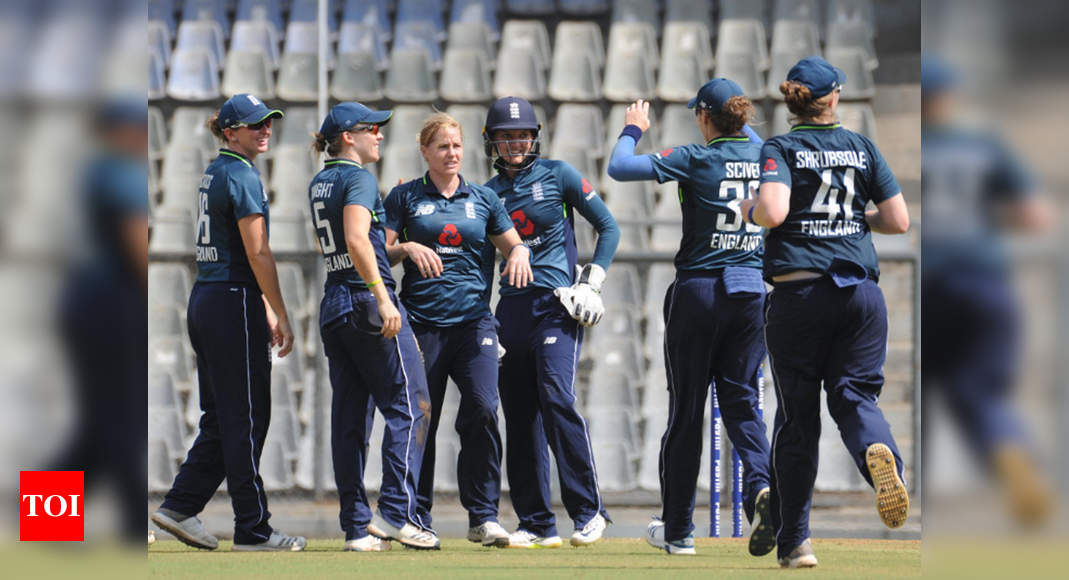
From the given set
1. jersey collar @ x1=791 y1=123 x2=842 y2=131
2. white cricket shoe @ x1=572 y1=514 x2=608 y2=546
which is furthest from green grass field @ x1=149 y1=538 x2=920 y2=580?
Answer: jersey collar @ x1=791 y1=123 x2=842 y2=131

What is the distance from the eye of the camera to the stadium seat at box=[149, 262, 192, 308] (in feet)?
25.5

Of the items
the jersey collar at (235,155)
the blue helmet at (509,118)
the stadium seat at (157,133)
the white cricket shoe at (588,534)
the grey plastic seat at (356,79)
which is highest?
the grey plastic seat at (356,79)

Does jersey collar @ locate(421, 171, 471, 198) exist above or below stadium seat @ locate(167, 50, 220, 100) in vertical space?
below

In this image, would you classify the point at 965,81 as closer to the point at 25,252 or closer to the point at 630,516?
the point at 25,252

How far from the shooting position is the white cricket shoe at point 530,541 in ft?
17.8

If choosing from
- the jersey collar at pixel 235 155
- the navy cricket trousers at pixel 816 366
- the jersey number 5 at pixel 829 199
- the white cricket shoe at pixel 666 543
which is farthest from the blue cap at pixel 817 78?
the jersey collar at pixel 235 155

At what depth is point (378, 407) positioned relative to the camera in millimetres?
5016

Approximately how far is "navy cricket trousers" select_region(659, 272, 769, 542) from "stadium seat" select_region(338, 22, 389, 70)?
4.29 meters

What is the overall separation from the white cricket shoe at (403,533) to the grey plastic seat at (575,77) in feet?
13.3

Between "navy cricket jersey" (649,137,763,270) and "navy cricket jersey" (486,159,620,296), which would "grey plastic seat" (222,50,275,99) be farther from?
"navy cricket jersey" (649,137,763,270)

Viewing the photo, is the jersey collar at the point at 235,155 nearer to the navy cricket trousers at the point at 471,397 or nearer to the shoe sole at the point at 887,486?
the navy cricket trousers at the point at 471,397

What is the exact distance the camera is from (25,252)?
6.29 feet

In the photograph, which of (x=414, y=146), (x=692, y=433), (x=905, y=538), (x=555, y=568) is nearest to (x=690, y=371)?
(x=692, y=433)

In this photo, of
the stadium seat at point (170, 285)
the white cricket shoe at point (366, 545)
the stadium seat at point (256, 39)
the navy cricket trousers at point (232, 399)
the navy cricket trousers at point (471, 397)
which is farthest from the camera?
the stadium seat at point (256, 39)
